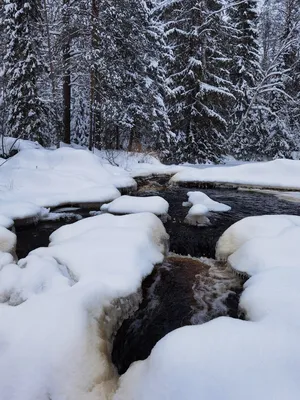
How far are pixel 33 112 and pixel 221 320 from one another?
38.1 ft

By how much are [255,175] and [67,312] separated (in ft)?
30.8

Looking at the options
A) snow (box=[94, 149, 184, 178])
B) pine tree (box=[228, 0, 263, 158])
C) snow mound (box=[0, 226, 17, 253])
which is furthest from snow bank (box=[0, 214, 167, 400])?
pine tree (box=[228, 0, 263, 158])

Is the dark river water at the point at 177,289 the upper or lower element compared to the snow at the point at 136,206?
lower

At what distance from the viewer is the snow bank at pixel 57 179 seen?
773 centimetres

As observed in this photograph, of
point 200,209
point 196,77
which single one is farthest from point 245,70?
point 200,209

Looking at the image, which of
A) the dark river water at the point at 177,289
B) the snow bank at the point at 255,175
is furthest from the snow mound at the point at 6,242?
the snow bank at the point at 255,175

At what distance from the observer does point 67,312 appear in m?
2.86

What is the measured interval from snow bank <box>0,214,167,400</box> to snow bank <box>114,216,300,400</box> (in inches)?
14.0

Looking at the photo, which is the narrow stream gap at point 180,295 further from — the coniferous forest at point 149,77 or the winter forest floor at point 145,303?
the coniferous forest at point 149,77

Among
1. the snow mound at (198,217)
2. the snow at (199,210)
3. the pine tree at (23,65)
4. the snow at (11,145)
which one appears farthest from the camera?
the pine tree at (23,65)

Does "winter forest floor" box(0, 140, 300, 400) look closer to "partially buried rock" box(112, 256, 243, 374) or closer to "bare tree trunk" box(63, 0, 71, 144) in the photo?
"partially buried rock" box(112, 256, 243, 374)

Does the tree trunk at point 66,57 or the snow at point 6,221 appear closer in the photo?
the snow at point 6,221

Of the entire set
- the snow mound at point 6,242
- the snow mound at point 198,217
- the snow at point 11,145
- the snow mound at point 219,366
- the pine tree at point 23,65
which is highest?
the pine tree at point 23,65

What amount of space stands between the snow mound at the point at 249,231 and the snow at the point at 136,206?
197 cm
